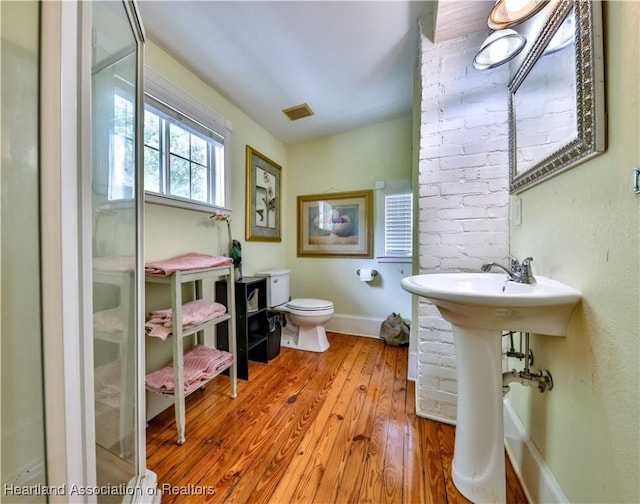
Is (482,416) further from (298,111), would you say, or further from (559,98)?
(298,111)

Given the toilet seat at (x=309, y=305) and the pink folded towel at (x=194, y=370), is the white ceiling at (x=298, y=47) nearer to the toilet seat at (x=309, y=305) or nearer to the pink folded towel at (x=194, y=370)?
the toilet seat at (x=309, y=305)

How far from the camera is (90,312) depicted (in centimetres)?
58

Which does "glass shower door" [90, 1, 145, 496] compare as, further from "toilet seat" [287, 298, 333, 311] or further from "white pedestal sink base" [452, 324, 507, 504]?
"toilet seat" [287, 298, 333, 311]

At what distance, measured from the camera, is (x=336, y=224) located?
2.74 metres

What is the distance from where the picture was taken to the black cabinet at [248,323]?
72.0 inches

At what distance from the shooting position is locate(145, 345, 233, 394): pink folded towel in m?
1.28

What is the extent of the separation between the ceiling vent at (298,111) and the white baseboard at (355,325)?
206cm

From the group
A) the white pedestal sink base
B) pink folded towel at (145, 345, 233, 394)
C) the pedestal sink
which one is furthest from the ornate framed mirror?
pink folded towel at (145, 345, 233, 394)

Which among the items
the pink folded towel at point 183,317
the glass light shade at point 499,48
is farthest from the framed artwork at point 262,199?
the glass light shade at point 499,48

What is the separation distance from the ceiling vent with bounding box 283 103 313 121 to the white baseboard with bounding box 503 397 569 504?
2492 mm

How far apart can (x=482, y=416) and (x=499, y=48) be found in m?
1.52

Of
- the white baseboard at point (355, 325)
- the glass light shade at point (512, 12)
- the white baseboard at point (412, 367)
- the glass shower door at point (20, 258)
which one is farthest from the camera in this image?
the white baseboard at point (355, 325)

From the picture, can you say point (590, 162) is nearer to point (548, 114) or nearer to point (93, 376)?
point (548, 114)

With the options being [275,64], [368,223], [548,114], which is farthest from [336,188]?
[548,114]
